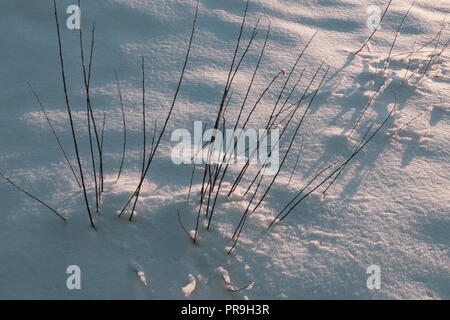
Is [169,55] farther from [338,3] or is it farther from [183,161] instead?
[338,3]

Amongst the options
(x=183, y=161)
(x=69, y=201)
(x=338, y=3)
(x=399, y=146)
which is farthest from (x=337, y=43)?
(x=69, y=201)

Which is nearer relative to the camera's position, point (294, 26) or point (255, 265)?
point (255, 265)

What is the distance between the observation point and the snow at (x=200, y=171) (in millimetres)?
1014

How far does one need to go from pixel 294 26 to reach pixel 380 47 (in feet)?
1.55

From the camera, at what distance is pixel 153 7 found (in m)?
2.12

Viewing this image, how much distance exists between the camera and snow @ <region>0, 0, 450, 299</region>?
3.33 feet

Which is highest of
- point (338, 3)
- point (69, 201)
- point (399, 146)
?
point (338, 3)

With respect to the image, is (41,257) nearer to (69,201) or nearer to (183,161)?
(69,201)

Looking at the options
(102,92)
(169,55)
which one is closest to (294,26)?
(169,55)

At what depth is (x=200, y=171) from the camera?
52.3 inches

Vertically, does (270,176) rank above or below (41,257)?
above

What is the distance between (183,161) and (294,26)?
1.23 metres

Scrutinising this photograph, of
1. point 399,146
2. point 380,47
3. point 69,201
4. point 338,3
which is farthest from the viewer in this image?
point 338,3

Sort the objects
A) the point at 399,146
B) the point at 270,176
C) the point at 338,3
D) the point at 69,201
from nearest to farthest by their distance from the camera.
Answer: the point at 69,201, the point at 270,176, the point at 399,146, the point at 338,3
